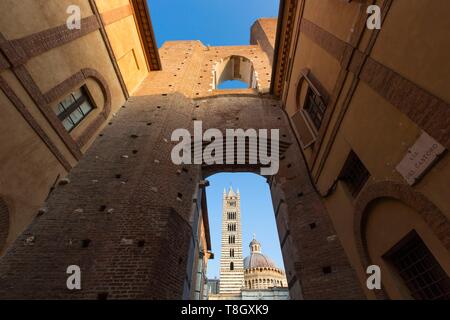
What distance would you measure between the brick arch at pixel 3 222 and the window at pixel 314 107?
8224mm

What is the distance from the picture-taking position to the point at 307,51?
27.4 feet

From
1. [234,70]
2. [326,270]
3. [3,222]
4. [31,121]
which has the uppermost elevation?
[234,70]

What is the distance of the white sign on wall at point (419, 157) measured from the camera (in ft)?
10.4

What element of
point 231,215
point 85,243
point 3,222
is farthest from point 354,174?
point 231,215

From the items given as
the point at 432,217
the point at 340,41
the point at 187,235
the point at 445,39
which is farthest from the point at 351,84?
the point at 187,235

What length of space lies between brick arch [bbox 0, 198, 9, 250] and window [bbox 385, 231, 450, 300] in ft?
26.1

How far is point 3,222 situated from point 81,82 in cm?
471

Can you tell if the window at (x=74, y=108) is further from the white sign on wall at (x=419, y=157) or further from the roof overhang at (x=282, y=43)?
the white sign on wall at (x=419, y=157)

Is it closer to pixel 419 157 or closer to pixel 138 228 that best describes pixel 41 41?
pixel 138 228

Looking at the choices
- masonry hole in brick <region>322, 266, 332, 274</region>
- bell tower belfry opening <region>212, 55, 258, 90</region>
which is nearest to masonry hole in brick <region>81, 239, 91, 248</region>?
masonry hole in brick <region>322, 266, 332, 274</region>

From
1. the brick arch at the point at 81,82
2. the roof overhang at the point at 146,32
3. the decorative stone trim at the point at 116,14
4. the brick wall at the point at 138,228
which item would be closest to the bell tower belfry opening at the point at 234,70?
the roof overhang at the point at 146,32

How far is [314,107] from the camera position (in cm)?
805

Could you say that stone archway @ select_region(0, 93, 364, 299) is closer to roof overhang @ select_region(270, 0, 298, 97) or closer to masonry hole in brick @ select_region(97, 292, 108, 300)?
masonry hole in brick @ select_region(97, 292, 108, 300)

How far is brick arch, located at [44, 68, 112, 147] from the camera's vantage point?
6.85m
